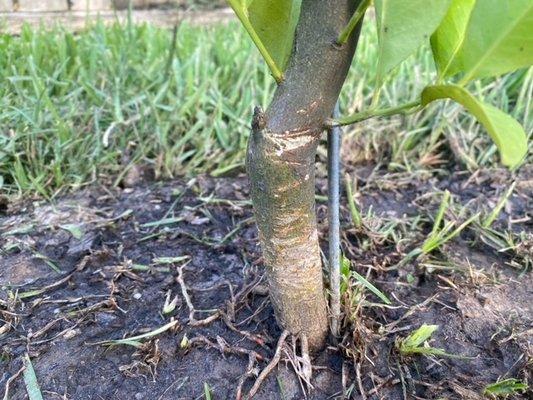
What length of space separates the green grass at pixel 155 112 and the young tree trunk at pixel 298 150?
61cm

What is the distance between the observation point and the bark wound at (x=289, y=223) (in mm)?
652

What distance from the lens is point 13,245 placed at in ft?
3.41

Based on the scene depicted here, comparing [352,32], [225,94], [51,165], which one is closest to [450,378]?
[352,32]

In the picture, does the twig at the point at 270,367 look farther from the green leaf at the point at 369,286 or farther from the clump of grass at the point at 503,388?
the clump of grass at the point at 503,388

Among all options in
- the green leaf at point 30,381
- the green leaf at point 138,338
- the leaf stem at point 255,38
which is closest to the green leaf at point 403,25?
the leaf stem at point 255,38

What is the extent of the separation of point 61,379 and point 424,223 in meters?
0.73

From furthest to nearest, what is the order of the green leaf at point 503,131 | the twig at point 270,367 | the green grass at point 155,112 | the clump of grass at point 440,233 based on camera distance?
the green grass at point 155,112, the clump of grass at point 440,233, the twig at point 270,367, the green leaf at point 503,131

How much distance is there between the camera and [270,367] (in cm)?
77

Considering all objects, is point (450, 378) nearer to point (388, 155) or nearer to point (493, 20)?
point (493, 20)

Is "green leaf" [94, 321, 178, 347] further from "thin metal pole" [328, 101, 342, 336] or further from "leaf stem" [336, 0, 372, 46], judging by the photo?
"leaf stem" [336, 0, 372, 46]

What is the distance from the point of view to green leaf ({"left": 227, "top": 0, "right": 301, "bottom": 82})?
616mm

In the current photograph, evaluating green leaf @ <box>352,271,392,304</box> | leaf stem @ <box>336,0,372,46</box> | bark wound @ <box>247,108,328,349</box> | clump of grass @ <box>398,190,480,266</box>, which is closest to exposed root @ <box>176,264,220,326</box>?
bark wound @ <box>247,108,328,349</box>

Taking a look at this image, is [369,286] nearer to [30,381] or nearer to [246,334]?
[246,334]

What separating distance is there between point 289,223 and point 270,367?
0.69ft
